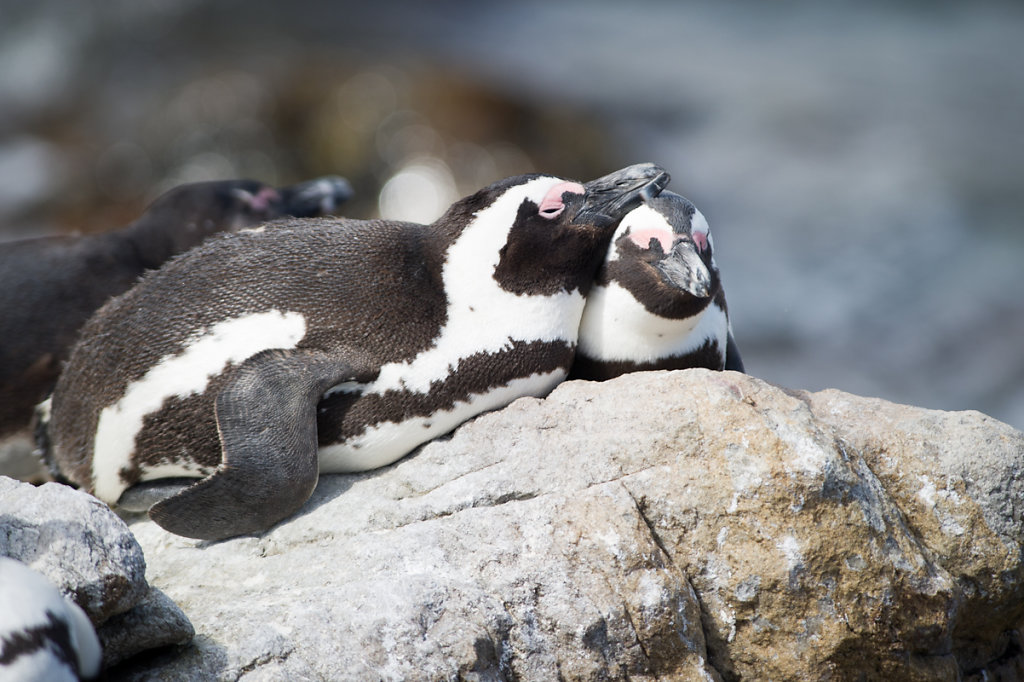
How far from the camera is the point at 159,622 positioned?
8.94 feet

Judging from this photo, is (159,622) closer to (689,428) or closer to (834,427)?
(689,428)

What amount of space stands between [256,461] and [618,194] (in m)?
1.73

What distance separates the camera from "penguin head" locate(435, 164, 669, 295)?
374cm

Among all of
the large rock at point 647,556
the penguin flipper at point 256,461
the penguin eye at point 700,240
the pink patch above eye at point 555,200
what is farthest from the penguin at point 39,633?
the penguin eye at point 700,240

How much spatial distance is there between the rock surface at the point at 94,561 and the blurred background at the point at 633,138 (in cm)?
684

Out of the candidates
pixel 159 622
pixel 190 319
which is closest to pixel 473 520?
pixel 159 622

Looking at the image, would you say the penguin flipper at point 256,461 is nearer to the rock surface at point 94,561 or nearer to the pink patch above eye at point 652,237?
the rock surface at point 94,561

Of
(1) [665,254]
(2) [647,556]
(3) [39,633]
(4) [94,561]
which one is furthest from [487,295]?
(3) [39,633]

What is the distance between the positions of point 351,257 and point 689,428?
1371 mm

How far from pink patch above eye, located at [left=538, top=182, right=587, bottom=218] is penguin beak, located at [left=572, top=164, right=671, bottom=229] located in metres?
0.07

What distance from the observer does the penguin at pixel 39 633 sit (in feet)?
6.87

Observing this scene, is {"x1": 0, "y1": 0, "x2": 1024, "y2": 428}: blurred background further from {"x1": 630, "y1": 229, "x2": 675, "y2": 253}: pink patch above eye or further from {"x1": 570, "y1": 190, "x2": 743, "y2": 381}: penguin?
{"x1": 630, "y1": 229, "x2": 675, "y2": 253}: pink patch above eye

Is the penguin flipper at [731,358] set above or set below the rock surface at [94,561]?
above

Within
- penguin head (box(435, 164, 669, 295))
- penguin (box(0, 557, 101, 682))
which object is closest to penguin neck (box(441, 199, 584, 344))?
penguin head (box(435, 164, 669, 295))
